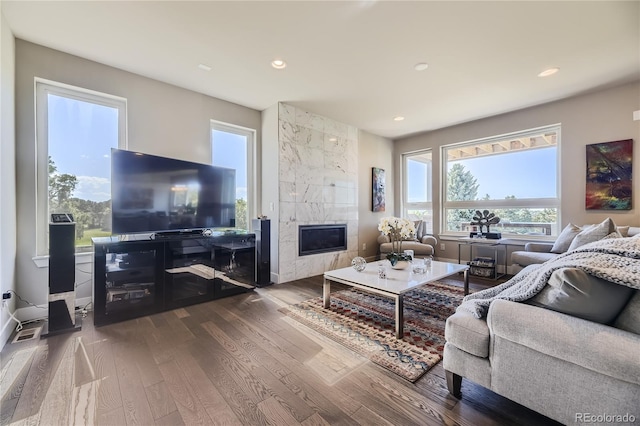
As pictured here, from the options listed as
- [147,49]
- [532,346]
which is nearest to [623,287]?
[532,346]

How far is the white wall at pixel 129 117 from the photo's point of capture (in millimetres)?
2541

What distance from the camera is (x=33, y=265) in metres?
2.61

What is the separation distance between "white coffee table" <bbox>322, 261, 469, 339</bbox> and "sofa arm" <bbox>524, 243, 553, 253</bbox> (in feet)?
5.21

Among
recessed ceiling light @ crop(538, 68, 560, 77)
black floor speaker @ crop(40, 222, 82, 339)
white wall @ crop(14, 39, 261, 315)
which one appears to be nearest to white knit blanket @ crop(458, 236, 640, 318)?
recessed ceiling light @ crop(538, 68, 560, 77)

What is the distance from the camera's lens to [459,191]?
5211mm

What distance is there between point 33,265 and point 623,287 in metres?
4.45

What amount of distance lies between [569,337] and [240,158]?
13.6ft

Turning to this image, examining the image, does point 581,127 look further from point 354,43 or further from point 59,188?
point 59,188

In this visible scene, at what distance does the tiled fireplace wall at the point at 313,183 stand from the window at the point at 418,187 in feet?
5.10

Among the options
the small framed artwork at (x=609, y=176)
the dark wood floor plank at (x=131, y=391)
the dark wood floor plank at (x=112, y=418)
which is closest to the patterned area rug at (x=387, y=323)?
the dark wood floor plank at (x=131, y=391)

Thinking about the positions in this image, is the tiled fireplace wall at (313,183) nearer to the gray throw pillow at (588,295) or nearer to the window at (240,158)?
the window at (240,158)

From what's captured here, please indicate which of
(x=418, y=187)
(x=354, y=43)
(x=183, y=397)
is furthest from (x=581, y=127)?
(x=183, y=397)

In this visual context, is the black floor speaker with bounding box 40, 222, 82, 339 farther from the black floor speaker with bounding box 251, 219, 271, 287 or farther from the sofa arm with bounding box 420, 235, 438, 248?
the sofa arm with bounding box 420, 235, 438, 248

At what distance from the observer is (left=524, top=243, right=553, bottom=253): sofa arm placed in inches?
148
